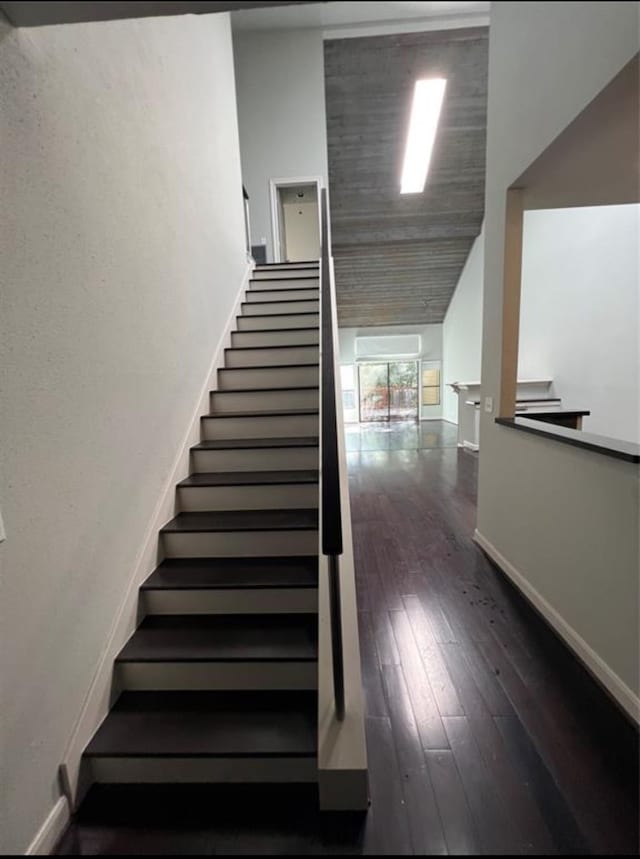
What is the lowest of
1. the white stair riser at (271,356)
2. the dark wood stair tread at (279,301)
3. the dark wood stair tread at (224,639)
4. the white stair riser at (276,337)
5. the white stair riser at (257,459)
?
the dark wood stair tread at (224,639)

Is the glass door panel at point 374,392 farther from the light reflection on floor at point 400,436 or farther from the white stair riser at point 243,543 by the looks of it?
the white stair riser at point 243,543

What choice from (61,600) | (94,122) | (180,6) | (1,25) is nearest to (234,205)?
(94,122)

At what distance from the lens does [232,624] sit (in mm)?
1713

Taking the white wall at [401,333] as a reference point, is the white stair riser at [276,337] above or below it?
below

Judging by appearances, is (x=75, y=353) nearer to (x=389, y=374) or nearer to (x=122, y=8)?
(x=122, y=8)

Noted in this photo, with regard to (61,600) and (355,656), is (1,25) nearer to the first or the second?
(61,600)

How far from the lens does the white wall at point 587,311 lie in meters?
4.07

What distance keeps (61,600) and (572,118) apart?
9.09 ft

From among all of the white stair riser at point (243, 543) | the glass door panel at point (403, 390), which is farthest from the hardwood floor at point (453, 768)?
the glass door panel at point (403, 390)

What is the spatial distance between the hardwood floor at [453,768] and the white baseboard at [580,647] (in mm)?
48

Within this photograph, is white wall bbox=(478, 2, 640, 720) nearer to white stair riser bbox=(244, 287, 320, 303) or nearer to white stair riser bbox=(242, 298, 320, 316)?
white stair riser bbox=(242, 298, 320, 316)

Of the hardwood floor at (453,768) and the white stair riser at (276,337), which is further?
the white stair riser at (276,337)

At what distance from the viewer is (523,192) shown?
2.40 meters

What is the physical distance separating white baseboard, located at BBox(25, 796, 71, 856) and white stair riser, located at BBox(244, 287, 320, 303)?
3728mm
